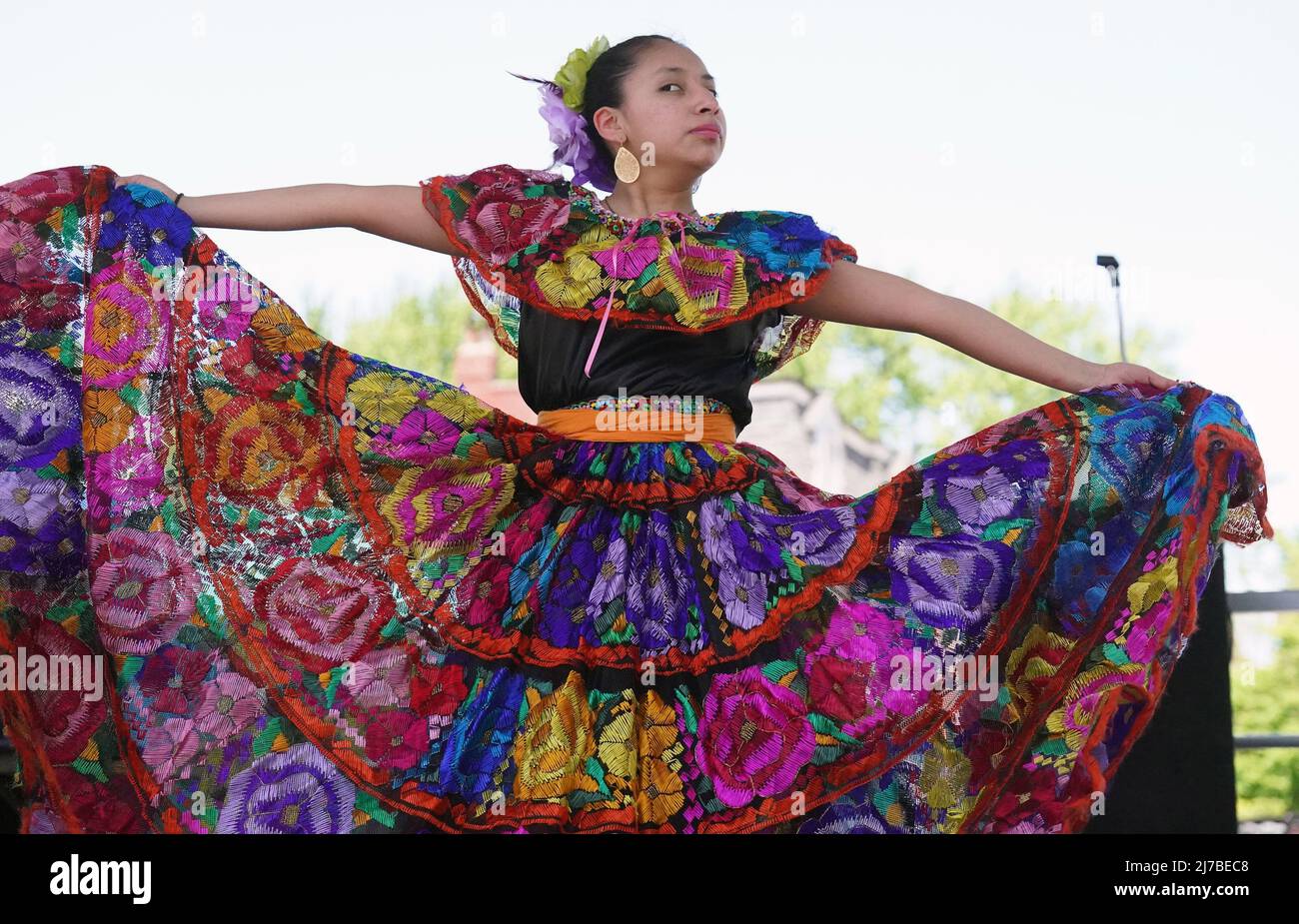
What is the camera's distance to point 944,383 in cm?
1747

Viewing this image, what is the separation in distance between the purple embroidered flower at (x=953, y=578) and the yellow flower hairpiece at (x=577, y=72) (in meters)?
1.11

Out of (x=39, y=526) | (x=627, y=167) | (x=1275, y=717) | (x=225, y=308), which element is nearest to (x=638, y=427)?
(x=627, y=167)

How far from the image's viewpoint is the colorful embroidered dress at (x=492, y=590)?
6.40 feet

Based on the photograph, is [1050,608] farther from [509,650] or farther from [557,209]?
[557,209]

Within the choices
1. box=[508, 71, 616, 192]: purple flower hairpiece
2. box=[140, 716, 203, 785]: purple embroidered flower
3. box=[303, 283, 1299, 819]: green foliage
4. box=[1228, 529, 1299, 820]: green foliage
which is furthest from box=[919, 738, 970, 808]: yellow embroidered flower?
box=[303, 283, 1299, 819]: green foliage

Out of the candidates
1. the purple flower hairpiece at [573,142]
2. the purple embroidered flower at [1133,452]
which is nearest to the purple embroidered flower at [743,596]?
the purple embroidered flower at [1133,452]

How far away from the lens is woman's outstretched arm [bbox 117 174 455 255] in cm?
223

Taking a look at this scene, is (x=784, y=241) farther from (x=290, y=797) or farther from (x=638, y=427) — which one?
(x=290, y=797)

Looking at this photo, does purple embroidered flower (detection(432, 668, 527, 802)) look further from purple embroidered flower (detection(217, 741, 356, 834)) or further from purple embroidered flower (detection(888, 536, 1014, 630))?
purple embroidered flower (detection(888, 536, 1014, 630))

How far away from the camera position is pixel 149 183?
7.28ft

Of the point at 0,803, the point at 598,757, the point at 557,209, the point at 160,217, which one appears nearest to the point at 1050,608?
the point at 598,757

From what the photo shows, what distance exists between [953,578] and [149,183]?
1.37 metres

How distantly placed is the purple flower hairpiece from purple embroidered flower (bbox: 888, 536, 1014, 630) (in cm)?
99

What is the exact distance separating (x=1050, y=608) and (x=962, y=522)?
0.57ft
